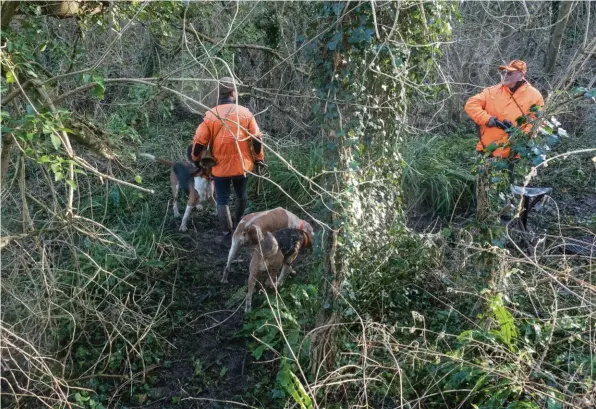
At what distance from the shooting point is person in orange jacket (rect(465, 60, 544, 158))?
7332 mm

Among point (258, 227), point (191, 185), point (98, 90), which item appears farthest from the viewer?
point (191, 185)

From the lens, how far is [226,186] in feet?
26.1

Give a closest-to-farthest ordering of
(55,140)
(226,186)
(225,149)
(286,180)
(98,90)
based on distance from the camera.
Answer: (55,140)
(98,90)
(225,149)
(226,186)
(286,180)

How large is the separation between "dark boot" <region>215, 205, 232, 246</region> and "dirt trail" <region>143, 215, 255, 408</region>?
0.09 m

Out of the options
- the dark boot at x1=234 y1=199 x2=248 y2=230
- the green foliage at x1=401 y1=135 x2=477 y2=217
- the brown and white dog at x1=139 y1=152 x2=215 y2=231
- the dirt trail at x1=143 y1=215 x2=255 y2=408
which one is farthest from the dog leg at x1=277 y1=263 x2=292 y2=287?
the green foliage at x1=401 y1=135 x2=477 y2=217

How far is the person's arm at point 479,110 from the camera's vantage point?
742cm

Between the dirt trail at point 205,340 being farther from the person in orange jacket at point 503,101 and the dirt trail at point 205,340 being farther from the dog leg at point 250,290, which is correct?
the person in orange jacket at point 503,101

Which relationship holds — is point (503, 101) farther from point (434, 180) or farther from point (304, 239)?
point (304, 239)

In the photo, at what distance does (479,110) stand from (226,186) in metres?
3.03

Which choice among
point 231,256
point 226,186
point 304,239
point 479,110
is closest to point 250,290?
point 231,256

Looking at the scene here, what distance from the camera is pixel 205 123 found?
7.56 m

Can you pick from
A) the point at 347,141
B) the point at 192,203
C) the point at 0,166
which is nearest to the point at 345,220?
the point at 347,141

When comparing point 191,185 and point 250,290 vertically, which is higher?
point 191,185

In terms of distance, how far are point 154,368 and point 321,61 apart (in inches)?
133
